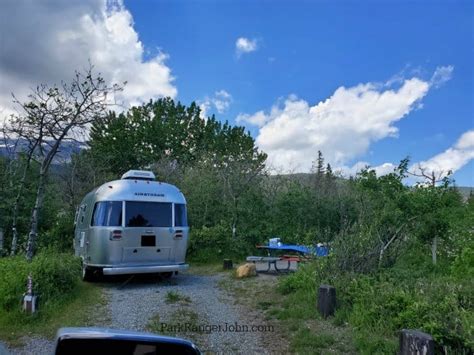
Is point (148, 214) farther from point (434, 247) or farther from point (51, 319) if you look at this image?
point (434, 247)

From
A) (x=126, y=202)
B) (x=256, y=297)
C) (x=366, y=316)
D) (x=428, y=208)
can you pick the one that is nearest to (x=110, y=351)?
(x=366, y=316)

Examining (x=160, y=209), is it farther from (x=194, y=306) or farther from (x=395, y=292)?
(x=395, y=292)

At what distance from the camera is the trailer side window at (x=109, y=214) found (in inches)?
400

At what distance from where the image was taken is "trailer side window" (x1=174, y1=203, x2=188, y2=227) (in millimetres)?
10969

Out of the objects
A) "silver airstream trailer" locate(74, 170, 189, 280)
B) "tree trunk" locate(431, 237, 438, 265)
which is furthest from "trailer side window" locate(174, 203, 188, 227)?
"tree trunk" locate(431, 237, 438, 265)

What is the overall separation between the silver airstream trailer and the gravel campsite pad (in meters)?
0.58

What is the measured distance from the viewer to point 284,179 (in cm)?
2255

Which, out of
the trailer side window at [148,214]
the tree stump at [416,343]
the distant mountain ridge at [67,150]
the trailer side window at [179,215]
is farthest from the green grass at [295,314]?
the distant mountain ridge at [67,150]

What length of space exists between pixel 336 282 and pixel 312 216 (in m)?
10.4

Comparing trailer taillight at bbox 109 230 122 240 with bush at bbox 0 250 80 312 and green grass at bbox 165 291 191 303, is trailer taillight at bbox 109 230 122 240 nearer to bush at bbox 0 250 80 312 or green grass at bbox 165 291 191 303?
bush at bbox 0 250 80 312

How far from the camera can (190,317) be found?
25.1ft

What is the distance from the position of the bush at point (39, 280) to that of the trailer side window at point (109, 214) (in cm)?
122

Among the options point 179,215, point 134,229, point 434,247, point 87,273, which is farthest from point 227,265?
point 434,247

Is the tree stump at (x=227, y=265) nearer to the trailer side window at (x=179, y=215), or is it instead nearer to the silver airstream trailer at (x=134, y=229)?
the silver airstream trailer at (x=134, y=229)
